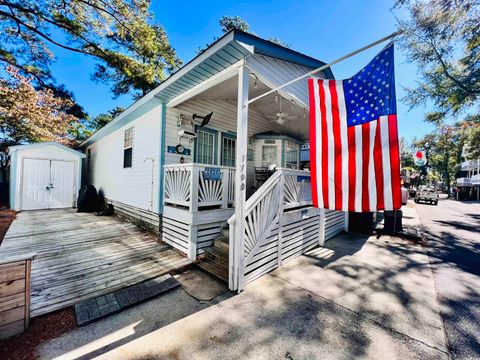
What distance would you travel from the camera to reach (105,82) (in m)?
13.2

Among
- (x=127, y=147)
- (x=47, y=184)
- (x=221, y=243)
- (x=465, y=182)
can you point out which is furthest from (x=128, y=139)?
(x=465, y=182)

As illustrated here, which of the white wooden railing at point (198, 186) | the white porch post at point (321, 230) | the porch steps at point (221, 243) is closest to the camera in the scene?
the porch steps at point (221, 243)

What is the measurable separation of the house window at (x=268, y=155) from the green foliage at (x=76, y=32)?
Answer: 8467 millimetres

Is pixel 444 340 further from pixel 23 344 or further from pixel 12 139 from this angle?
pixel 12 139

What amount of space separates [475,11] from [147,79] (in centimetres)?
1491

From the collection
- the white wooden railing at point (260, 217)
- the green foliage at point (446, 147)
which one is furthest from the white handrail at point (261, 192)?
the green foliage at point (446, 147)

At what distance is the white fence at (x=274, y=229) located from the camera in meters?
3.22

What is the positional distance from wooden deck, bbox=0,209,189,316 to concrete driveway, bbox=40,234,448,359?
2.78ft

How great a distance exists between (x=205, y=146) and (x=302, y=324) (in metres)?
4.80

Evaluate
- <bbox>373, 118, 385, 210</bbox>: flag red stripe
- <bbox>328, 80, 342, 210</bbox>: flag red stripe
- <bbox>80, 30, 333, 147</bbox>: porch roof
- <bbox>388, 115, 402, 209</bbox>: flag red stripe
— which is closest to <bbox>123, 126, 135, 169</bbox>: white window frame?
<bbox>80, 30, 333, 147</bbox>: porch roof

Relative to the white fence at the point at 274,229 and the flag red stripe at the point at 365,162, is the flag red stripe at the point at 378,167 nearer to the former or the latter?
the flag red stripe at the point at 365,162

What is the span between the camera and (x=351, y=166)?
8.49ft

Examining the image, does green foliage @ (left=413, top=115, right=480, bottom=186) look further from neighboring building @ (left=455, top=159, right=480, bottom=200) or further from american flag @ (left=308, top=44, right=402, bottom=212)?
american flag @ (left=308, top=44, right=402, bottom=212)

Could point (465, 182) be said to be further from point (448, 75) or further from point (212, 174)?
point (212, 174)
